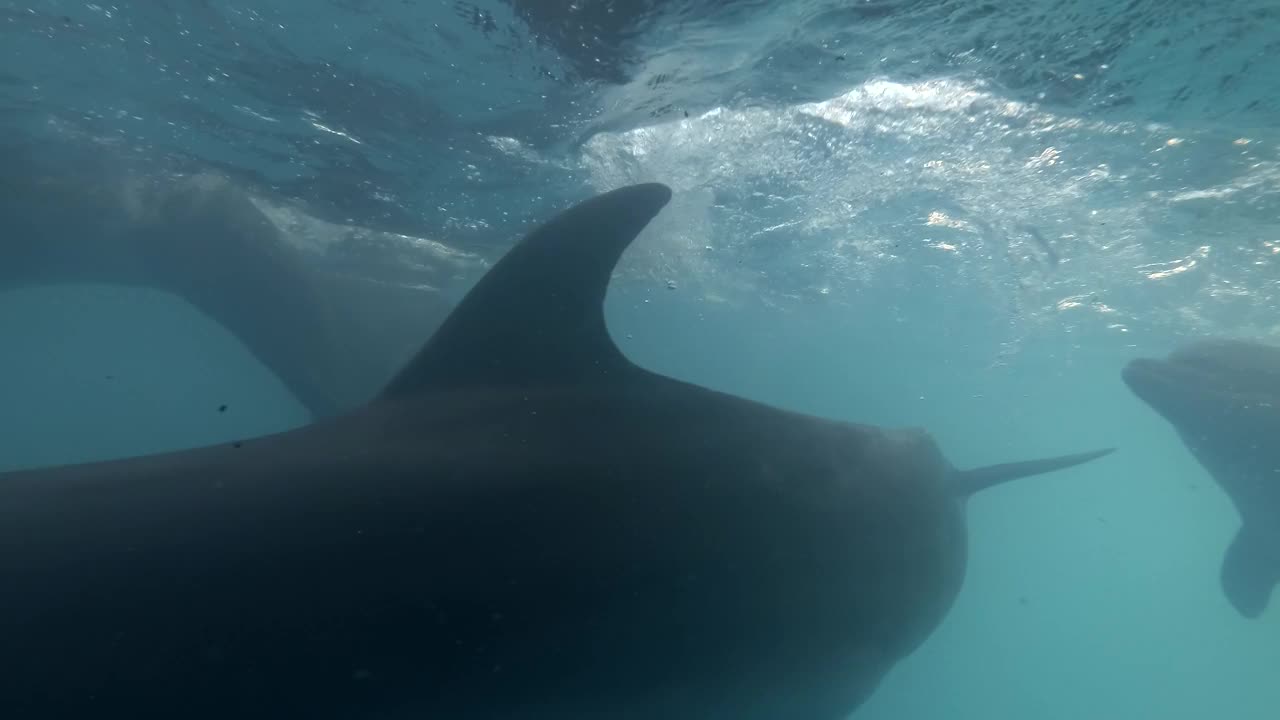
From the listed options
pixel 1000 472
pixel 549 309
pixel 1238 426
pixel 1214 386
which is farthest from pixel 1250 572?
pixel 549 309

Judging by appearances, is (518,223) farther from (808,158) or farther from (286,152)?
Answer: (808,158)

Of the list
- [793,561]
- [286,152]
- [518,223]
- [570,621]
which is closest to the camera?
[570,621]

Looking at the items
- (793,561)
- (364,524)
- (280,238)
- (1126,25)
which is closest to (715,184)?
(1126,25)

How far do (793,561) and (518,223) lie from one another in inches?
717

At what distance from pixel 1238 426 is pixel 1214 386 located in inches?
30.0

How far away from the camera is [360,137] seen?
16328 millimetres

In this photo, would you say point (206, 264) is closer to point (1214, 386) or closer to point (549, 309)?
point (549, 309)

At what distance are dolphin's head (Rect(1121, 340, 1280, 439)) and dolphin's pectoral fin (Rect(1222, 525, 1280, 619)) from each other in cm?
221

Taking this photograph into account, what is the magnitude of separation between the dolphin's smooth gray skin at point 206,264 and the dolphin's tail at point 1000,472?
42.9 ft

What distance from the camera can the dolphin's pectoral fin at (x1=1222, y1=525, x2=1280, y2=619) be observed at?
13.3 metres

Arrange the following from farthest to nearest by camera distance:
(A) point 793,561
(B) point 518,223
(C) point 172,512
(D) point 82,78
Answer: (B) point 518,223, (D) point 82,78, (A) point 793,561, (C) point 172,512

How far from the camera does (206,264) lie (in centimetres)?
1786

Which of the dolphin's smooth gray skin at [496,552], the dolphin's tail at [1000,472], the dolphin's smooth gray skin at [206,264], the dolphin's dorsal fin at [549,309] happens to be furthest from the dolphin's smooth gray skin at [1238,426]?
the dolphin's smooth gray skin at [206,264]

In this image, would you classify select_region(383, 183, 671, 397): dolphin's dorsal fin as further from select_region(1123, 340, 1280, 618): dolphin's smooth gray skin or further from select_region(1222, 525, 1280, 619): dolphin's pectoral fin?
select_region(1222, 525, 1280, 619): dolphin's pectoral fin
